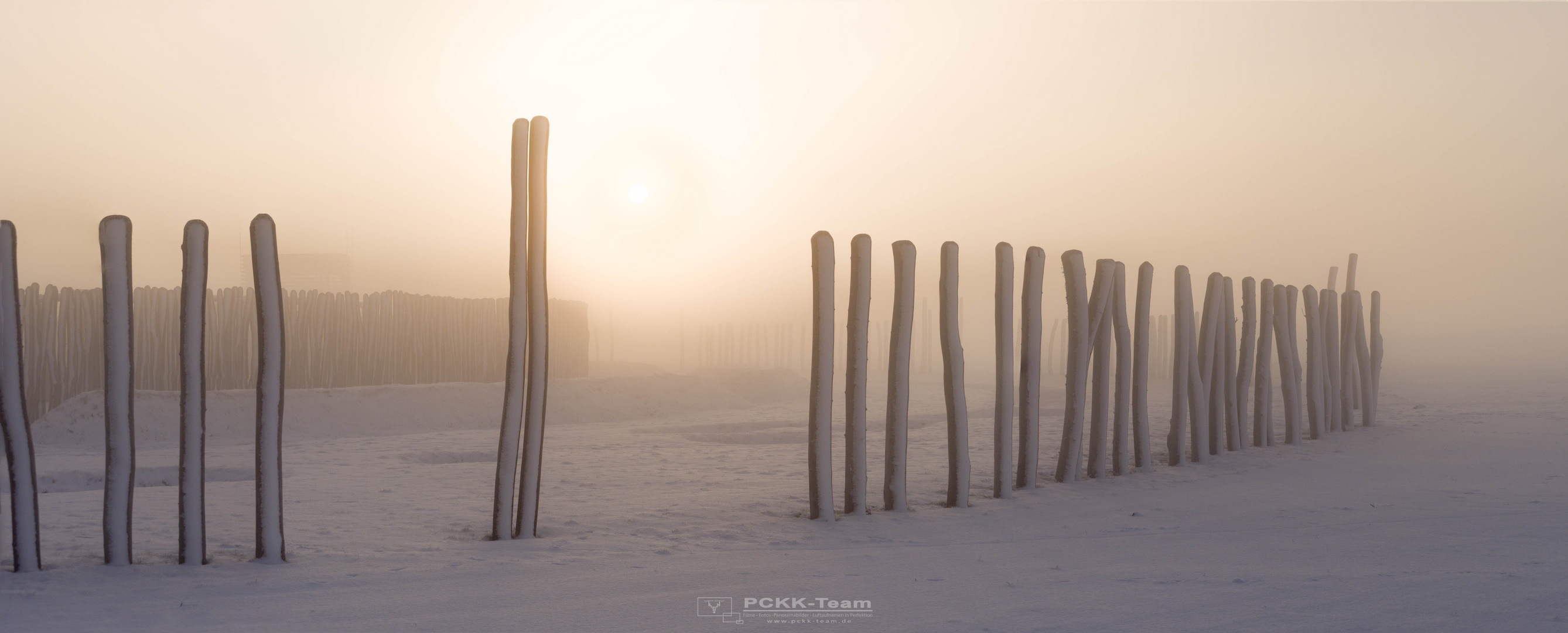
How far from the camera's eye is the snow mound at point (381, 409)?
10.9 m

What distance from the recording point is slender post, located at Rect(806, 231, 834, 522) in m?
5.35

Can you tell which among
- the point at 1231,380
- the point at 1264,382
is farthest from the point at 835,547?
the point at 1264,382

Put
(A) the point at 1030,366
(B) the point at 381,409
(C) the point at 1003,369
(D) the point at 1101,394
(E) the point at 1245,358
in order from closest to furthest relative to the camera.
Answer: (C) the point at 1003,369, (A) the point at 1030,366, (D) the point at 1101,394, (E) the point at 1245,358, (B) the point at 381,409

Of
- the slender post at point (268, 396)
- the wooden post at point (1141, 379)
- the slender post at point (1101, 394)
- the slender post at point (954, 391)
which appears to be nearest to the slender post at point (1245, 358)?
the wooden post at point (1141, 379)

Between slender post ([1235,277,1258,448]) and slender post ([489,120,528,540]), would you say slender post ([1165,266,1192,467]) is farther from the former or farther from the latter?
slender post ([489,120,528,540])

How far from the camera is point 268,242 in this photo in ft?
13.8

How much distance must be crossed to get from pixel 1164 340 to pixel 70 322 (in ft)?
79.3

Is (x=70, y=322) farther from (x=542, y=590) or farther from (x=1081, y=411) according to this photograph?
(x=1081, y=411)

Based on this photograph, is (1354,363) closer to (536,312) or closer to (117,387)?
(536,312)

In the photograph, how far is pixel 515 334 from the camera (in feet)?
15.5

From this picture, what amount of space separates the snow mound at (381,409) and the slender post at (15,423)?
524 cm

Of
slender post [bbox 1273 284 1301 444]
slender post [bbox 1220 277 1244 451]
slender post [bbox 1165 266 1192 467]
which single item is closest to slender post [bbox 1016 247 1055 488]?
slender post [bbox 1165 266 1192 467]

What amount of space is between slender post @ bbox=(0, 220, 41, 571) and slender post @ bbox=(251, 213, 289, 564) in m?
0.88

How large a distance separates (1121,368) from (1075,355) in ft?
2.15
